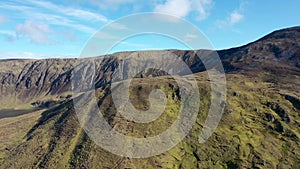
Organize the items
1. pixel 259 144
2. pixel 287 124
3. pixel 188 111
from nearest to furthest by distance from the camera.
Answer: pixel 259 144 < pixel 287 124 < pixel 188 111

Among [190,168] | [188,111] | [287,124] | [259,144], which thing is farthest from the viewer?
[188,111]

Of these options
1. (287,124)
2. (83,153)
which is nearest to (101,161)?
(83,153)

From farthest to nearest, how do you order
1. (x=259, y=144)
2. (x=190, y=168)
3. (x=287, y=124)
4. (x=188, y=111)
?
(x=188, y=111) → (x=287, y=124) → (x=259, y=144) → (x=190, y=168)

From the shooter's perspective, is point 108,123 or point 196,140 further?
point 108,123

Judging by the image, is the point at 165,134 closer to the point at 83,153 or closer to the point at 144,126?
the point at 144,126

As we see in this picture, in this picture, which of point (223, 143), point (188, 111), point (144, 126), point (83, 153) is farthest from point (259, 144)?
point (83, 153)

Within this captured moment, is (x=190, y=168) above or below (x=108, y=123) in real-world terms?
below

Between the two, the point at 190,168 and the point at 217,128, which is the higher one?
the point at 217,128

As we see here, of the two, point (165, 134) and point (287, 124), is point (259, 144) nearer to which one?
point (287, 124)

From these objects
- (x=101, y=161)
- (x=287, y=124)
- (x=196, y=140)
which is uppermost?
(x=287, y=124)
